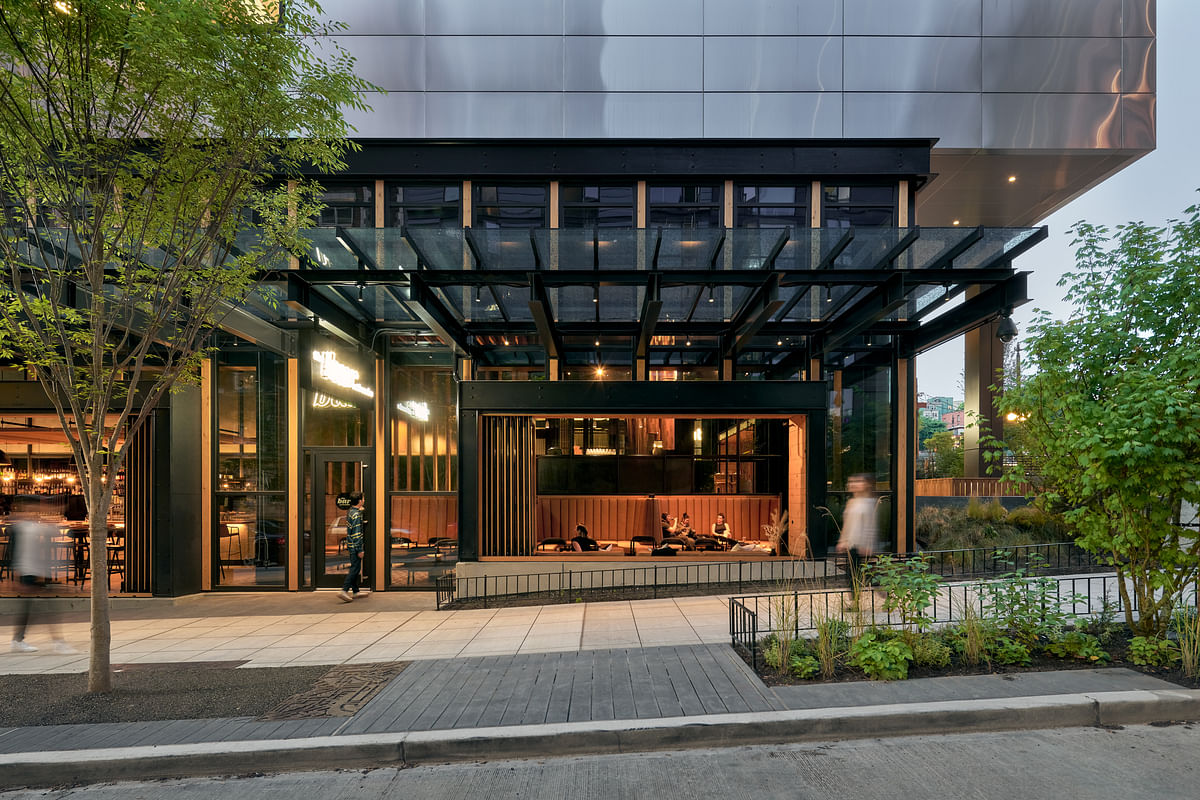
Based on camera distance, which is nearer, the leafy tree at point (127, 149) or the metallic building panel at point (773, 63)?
the leafy tree at point (127, 149)

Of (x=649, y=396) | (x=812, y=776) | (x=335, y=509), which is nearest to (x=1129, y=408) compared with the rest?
(x=812, y=776)

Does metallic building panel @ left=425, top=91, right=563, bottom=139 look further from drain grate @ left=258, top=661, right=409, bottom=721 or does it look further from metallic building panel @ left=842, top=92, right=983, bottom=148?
drain grate @ left=258, top=661, right=409, bottom=721

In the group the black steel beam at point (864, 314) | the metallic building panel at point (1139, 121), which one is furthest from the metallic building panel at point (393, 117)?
the metallic building panel at point (1139, 121)

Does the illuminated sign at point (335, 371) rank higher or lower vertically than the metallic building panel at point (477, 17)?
lower

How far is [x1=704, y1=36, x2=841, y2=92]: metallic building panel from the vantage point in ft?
47.2

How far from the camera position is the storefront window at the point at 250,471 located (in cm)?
1373

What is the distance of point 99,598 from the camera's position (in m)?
6.61

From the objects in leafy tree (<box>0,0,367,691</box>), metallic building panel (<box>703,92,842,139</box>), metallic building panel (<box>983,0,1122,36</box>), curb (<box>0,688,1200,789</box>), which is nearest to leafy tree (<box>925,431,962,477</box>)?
metallic building panel (<box>983,0,1122,36</box>)

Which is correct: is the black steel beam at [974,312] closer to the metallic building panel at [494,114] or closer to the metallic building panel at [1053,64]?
the metallic building panel at [1053,64]

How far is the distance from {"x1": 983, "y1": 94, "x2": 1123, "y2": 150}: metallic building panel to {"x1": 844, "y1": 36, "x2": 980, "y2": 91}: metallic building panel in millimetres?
1012

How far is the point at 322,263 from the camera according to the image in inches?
414

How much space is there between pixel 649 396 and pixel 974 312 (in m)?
6.51

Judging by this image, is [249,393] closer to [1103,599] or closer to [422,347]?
[422,347]

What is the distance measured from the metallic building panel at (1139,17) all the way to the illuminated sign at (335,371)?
19427mm
